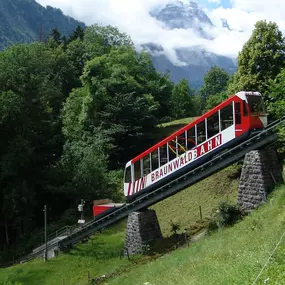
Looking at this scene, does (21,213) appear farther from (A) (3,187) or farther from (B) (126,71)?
(B) (126,71)

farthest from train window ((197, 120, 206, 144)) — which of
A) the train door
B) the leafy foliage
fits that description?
the leafy foliage

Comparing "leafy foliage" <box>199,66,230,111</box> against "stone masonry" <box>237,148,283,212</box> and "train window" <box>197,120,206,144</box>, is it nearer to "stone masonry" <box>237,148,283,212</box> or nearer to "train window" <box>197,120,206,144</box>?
"train window" <box>197,120,206,144</box>

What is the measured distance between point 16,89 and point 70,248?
63.7 ft

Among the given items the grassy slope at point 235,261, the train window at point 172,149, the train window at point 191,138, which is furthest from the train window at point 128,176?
the grassy slope at point 235,261

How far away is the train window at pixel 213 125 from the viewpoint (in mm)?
24281

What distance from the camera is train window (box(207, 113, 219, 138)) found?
24281 mm

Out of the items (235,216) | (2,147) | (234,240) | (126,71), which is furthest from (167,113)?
(234,240)

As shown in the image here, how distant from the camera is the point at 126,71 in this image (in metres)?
54.7

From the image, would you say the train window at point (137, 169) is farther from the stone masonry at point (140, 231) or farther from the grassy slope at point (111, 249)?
the grassy slope at point (111, 249)

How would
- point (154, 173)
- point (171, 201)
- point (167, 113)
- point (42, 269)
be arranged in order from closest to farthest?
point (154, 173)
point (42, 269)
point (171, 201)
point (167, 113)

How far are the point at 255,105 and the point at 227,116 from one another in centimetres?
167

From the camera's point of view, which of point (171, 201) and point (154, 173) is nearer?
point (154, 173)

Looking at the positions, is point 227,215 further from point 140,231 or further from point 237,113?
point 140,231

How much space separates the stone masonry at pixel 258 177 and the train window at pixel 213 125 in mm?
2298
